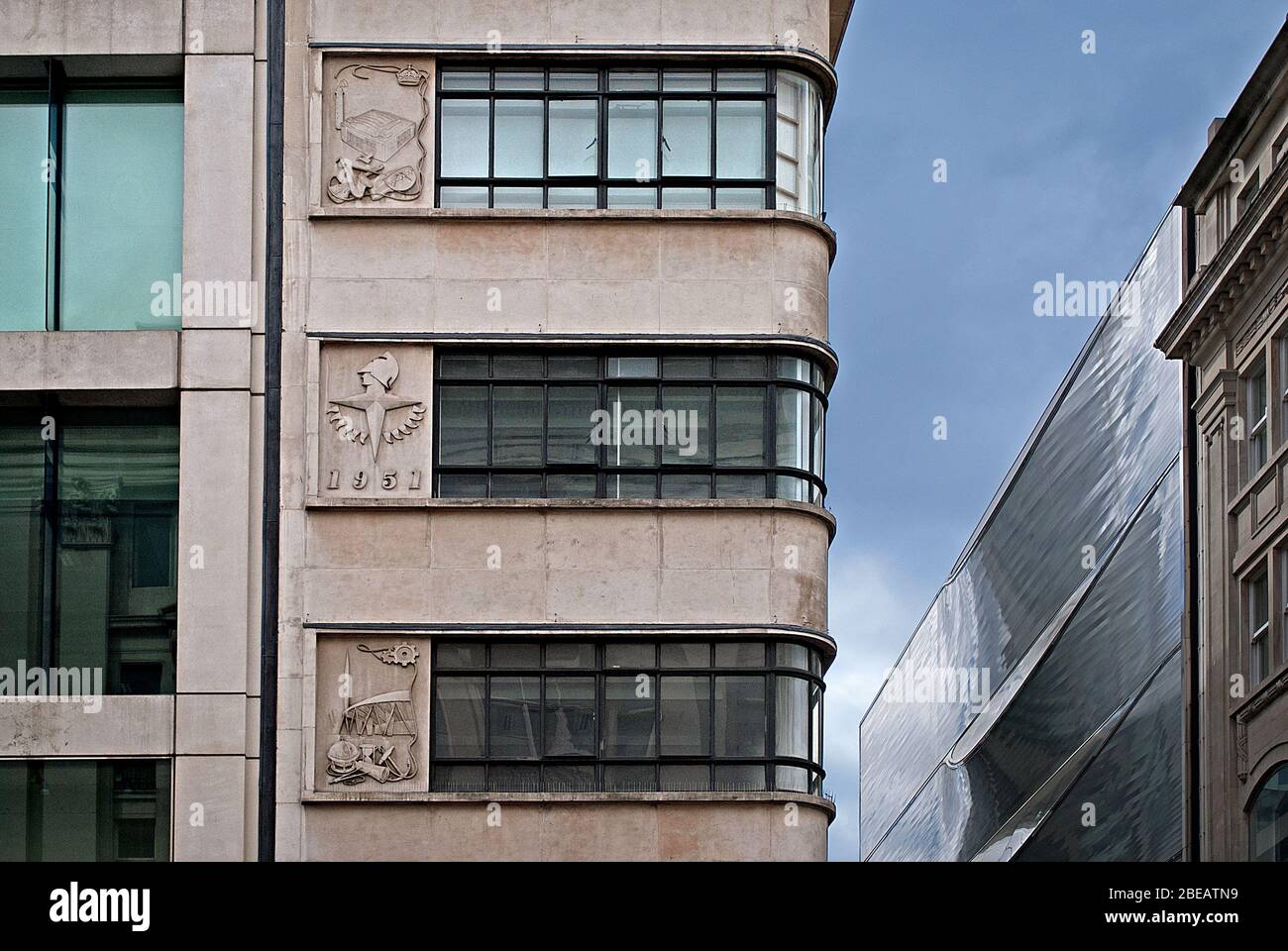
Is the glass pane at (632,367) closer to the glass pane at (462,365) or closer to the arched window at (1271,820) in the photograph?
the glass pane at (462,365)

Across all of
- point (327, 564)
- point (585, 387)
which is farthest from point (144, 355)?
point (585, 387)

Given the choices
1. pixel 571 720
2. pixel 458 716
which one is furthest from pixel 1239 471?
pixel 458 716

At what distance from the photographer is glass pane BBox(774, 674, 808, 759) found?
24.8 meters

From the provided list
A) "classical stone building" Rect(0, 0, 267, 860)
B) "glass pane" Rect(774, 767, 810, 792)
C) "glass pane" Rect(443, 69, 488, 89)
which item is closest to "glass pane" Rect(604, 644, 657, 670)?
"glass pane" Rect(774, 767, 810, 792)

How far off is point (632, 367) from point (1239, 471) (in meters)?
37.8

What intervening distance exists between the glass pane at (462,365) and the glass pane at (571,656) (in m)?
3.64

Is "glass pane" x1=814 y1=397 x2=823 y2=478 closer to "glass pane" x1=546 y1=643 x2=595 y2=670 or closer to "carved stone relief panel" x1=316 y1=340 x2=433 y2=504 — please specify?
"glass pane" x1=546 y1=643 x2=595 y2=670

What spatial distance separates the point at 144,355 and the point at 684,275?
6.94 meters

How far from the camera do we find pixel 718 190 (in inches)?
1033

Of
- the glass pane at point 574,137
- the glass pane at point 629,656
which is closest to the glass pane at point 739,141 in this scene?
the glass pane at point 574,137

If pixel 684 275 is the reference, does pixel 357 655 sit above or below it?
below

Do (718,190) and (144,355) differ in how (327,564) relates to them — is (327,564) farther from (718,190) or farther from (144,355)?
(718,190)

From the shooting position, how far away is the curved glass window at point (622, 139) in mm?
26234
